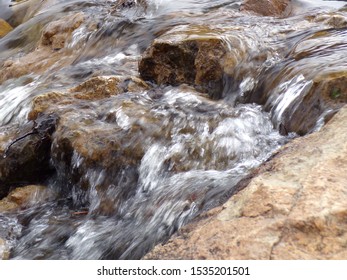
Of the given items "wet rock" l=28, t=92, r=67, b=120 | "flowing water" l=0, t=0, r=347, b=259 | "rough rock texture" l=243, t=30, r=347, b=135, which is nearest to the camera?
"flowing water" l=0, t=0, r=347, b=259

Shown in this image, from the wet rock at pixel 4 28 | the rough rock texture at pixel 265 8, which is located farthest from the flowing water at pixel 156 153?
the wet rock at pixel 4 28

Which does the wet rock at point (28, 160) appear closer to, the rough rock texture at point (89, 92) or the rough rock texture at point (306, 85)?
the rough rock texture at point (89, 92)

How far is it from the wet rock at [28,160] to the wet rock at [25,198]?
169 mm

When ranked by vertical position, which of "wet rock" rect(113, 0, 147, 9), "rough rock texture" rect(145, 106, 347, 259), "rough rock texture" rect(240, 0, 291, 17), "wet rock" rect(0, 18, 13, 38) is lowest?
"wet rock" rect(0, 18, 13, 38)

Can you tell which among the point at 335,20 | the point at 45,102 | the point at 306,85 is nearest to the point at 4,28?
the point at 45,102

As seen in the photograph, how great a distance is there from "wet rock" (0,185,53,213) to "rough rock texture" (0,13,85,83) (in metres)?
3.84

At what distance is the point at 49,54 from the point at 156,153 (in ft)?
17.3

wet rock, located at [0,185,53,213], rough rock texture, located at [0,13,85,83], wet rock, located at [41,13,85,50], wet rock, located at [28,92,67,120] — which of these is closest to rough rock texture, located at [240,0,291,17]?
rough rock texture, located at [0,13,85,83]

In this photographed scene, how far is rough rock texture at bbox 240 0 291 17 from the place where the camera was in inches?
318

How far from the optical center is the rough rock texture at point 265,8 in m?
8.08

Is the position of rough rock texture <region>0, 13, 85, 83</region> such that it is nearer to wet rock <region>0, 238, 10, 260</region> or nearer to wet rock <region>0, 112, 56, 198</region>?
wet rock <region>0, 112, 56, 198</region>
